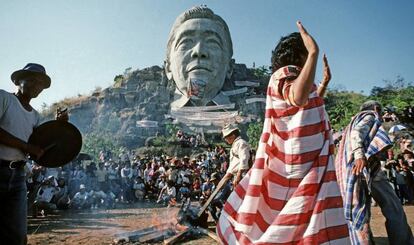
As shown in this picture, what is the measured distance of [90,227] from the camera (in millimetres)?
7488

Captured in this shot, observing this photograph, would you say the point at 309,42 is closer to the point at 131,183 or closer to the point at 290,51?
the point at 290,51

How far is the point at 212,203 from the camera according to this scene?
725 centimetres

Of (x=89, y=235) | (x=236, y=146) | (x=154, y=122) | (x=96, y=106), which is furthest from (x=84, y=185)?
(x=96, y=106)

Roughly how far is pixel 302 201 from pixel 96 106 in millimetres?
41296

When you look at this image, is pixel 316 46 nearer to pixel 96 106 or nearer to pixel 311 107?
pixel 311 107

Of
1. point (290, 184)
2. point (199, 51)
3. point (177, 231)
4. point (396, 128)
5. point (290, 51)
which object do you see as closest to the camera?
point (290, 184)

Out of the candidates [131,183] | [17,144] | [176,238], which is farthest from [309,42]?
[131,183]

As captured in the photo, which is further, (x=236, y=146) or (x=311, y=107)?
(x=236, y=146)

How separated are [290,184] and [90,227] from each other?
668 centimetres

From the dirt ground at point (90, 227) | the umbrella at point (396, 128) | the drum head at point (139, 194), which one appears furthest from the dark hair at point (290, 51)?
the umbrella at point (396, 128)

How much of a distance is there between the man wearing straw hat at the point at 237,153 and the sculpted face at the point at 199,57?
31949 mm

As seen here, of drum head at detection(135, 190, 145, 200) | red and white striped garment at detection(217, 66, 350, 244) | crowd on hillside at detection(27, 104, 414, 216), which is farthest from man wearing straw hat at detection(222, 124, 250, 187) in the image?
drum head at detection(135, 190, 145, 200)

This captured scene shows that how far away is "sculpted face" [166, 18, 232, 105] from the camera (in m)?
37.8

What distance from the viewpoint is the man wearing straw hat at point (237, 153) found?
6.04m
